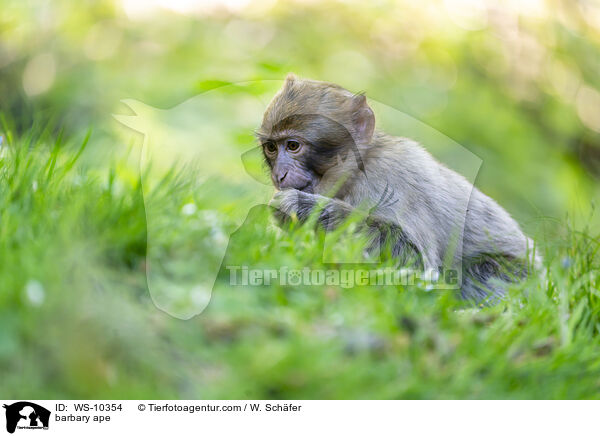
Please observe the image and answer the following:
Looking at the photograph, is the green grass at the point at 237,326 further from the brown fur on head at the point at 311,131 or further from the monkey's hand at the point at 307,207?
the brown fur on head at the point at 311,131

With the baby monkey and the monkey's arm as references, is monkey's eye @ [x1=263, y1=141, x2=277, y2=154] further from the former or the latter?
the monkey's arm

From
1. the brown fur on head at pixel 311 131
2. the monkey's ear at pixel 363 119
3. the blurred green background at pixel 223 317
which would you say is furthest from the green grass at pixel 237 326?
the monkey's ear at pixel 363 119

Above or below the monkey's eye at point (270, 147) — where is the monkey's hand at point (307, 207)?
below

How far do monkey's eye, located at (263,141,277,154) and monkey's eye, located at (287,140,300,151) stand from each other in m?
0.12

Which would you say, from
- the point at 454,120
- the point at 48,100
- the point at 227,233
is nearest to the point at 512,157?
the point at 454,120

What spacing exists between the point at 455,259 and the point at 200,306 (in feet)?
7.32

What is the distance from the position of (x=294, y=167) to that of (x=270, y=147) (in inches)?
11.2

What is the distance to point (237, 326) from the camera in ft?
10.3

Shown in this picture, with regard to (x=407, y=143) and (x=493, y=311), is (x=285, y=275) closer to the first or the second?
(x=493, y=311)
